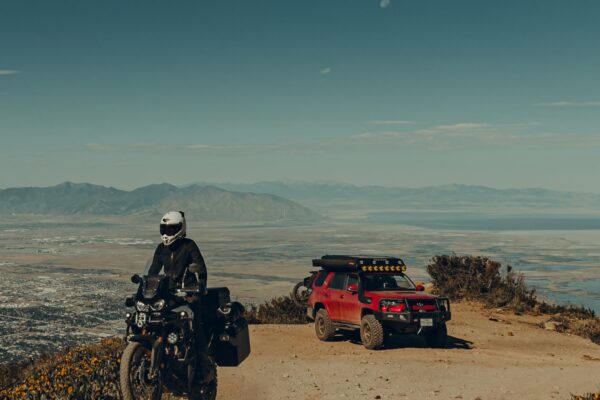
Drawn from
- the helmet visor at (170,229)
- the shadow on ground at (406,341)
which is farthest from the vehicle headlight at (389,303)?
the helmet visor at (170,229)

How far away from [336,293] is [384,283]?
129cm

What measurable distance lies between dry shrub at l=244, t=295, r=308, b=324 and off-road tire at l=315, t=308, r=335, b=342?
13.7ft

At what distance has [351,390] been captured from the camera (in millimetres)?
12359

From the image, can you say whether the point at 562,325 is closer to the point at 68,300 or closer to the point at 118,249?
the point at 68,300

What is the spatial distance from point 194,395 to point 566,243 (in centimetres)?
17118

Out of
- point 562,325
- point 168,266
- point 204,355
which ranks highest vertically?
point 168,266

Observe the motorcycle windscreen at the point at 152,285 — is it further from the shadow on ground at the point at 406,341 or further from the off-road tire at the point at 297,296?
the off-road tire at the point at 297,296

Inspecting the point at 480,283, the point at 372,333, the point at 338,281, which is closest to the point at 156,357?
the point at 372,333

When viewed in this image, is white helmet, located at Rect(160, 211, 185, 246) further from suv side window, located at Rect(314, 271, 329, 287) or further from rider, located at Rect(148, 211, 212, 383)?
suv side window, located at Rect(314, 271, 329, 287)

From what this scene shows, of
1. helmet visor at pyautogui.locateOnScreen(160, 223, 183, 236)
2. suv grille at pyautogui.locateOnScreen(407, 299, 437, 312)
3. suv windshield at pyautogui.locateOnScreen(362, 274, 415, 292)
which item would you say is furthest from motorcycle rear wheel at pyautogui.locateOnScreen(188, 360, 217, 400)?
suv windshield at pyautogui.locateOnScreen(362, 274, 415, 292)

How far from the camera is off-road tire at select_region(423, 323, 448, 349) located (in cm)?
1686

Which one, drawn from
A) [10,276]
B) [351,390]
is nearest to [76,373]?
[351,390]

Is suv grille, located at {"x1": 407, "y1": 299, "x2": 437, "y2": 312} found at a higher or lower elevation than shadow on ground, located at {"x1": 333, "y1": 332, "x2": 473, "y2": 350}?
higher

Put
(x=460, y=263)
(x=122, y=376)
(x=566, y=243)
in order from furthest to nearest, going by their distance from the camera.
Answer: (x=566, y=243), (x=460, y=263), (x=122, y=376)
